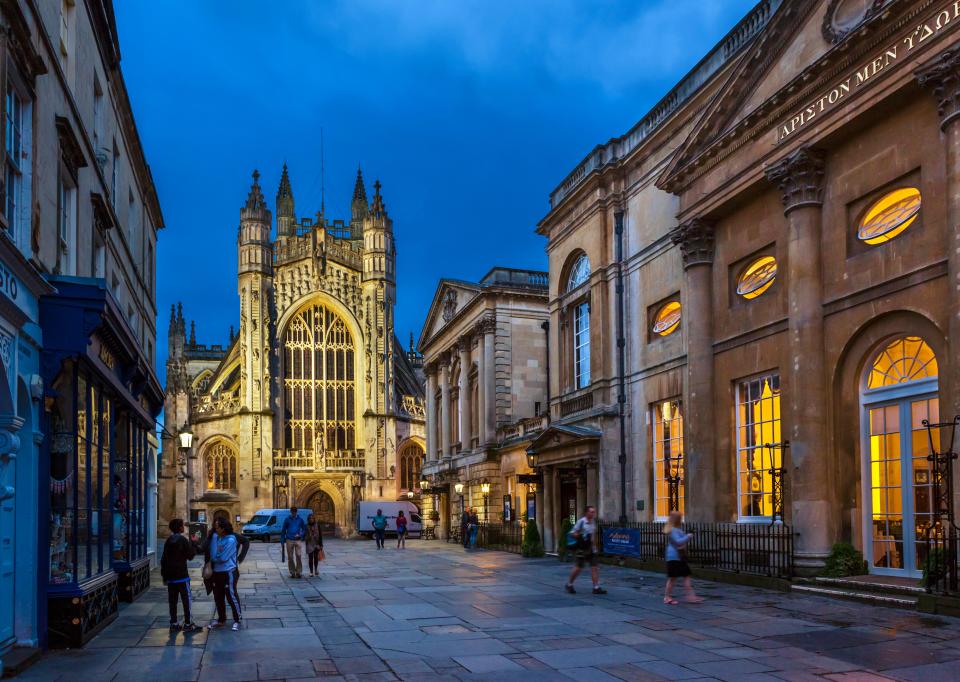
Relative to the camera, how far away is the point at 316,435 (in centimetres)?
6481

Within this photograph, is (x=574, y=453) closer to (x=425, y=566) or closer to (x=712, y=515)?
(x=425, y=566)

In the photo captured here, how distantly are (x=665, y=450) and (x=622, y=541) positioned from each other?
2.53 m

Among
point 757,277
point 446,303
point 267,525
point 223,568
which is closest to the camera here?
point 223,568

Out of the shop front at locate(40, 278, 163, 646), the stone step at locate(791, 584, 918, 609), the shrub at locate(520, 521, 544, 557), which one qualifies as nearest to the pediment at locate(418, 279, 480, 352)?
the shrub at locate(520, 521, 544, 557)

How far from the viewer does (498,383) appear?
125 ft

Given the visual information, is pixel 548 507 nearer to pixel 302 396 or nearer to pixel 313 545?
pixel 313 545

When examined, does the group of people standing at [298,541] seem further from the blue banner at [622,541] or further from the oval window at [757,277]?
the oval window at [757,277]

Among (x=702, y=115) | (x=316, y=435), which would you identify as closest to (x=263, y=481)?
(x=316, y=435)

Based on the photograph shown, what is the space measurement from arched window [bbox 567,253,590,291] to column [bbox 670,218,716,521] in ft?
23.3

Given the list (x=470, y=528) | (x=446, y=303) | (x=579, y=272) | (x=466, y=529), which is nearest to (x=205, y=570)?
(x=579, y=272)

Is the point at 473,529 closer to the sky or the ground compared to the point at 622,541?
closer to the ground

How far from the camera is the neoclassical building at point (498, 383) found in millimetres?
36250

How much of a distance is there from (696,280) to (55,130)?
13.8 meters

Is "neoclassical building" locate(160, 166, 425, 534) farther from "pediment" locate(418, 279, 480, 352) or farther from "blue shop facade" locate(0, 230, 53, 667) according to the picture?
"blue shop facade" locate(0, 230, 53, 667)
